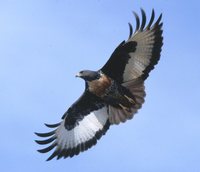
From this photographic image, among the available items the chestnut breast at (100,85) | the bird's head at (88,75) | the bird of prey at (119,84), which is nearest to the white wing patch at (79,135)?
the bird of prey at (119,84)

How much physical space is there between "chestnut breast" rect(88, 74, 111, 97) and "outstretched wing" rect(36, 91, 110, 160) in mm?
804

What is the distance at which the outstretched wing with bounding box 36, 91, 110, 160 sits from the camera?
15.2 metres

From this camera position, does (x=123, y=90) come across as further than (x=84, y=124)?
No

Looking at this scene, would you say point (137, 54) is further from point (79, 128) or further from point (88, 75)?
point (79, 128)

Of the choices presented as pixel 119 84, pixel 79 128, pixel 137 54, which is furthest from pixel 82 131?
pixel 137 54

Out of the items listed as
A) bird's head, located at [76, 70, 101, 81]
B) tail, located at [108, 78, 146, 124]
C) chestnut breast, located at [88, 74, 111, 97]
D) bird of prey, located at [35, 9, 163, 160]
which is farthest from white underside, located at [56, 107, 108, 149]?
bird's head, located at [76, 70, 101, 81]

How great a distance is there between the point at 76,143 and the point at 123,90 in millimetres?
1712

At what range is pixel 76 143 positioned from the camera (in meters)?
15.4

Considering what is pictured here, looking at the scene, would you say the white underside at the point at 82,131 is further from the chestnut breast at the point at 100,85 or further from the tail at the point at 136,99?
the chestnut breast at the point at 100,85

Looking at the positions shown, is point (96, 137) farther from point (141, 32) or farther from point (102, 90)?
point (141, 32)

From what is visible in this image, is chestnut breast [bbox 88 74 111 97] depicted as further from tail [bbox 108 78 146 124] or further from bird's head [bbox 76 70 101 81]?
tail [bbox 108 78 146 124]

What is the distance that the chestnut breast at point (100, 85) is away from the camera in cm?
1426

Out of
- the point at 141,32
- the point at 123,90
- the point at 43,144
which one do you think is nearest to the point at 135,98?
the point at 123,90

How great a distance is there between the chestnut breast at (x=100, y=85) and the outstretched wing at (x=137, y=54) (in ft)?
0.86
